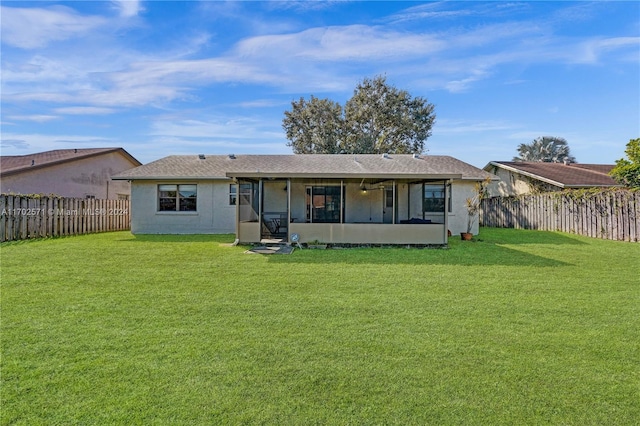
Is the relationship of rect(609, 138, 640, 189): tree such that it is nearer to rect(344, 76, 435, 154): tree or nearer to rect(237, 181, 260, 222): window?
rect(237, 181, 260, 222): window

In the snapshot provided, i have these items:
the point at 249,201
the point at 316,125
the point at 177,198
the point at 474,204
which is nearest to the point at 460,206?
the point at 474,204

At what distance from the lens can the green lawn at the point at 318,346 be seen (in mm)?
2760

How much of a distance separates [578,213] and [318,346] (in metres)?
15.1

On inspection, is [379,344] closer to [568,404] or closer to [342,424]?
[342,424]

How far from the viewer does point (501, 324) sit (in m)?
4.55

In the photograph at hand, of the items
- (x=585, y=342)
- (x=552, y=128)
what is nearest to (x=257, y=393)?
(x=585, y=342)

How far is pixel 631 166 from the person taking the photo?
15047mm

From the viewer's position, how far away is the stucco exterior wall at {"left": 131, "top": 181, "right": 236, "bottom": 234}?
50.1 ft

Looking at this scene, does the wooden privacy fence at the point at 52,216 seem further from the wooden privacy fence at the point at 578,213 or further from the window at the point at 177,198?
the wooden privacy fence at the point at 578,213

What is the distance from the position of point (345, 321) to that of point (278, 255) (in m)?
5.28

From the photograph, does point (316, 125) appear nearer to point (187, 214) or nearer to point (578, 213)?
point (187, 214)

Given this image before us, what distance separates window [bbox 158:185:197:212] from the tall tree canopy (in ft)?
59.2

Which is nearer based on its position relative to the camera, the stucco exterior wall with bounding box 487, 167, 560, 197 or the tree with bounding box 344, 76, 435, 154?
the stucco exterior wall with bounding box 487, 167, 560, 197

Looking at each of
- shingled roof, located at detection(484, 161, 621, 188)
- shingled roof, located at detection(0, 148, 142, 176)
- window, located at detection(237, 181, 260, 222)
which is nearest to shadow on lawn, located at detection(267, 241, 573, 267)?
window, located at detection(237, 181, 260, 222)
